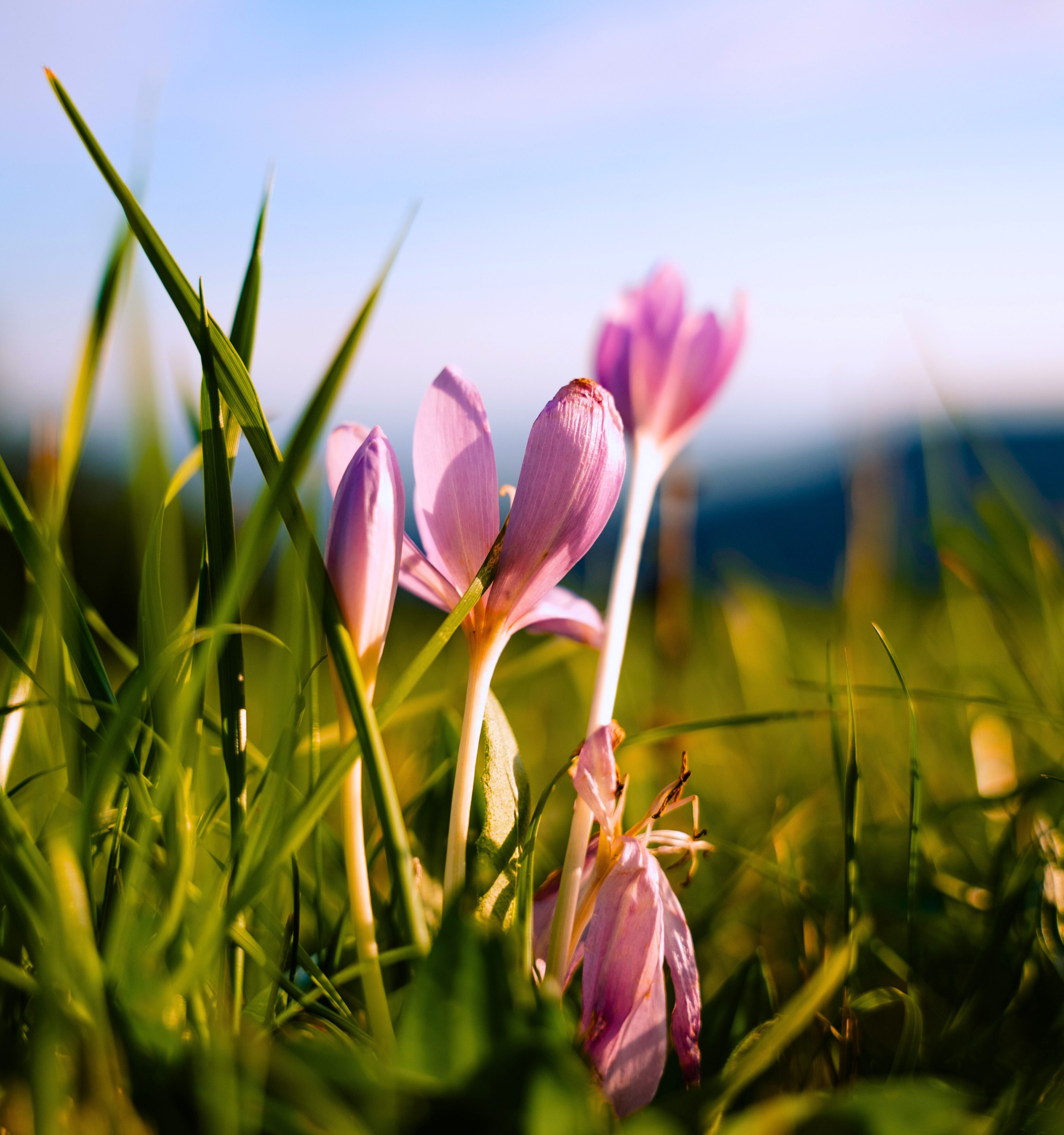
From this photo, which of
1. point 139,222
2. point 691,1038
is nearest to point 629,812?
point 691,1038

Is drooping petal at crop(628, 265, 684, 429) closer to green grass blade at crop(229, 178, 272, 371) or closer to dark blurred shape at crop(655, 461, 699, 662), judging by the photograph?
green grass blade at crop(229, 178, 272, 371)

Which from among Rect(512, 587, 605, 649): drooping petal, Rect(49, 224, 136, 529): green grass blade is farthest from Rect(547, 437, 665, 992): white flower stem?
Rect(49, 224, 136, 529): green grass blade

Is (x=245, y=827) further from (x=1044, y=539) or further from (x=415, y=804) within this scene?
(x=1044, y=539)

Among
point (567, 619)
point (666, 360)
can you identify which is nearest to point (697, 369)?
point (666, 360)

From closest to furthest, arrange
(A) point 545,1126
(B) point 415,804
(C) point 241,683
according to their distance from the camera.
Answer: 1. (A) point 545,1126
2. (C) point 241,683
3. (B) point 415,804

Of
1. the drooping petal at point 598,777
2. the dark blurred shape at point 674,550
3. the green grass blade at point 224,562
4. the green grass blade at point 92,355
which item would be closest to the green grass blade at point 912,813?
the drooping petal at point 598,777

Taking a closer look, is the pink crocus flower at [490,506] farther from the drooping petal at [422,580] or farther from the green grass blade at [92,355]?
the green grass blade at [92,355]

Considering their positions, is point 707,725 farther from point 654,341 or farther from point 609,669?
point 654,341
